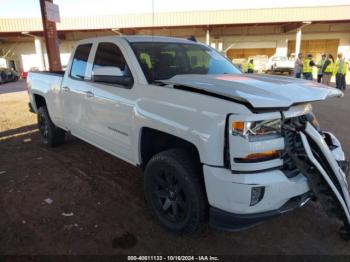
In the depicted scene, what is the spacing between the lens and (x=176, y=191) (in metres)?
2.96

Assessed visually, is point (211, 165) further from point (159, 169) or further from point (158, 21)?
point (158, 21)

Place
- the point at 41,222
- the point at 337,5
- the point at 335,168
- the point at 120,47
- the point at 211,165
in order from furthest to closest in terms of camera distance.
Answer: the point at 337,5
the point at 120,47
the point at 41,222
the point at 335,168
the point at 211,165

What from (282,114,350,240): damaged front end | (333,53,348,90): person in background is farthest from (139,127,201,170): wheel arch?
(333,53,348,90): person in background

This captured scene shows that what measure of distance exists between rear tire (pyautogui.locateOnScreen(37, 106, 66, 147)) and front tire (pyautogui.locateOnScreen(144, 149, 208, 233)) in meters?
3.12

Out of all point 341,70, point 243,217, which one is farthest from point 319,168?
point 341,70

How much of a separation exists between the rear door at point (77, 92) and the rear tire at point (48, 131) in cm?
96

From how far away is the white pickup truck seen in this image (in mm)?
2410

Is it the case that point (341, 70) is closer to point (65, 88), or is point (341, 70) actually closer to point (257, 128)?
point (65, 88)

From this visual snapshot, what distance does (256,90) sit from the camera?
2582 mm

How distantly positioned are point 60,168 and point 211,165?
10.2 ft

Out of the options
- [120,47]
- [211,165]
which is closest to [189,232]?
[211,165]

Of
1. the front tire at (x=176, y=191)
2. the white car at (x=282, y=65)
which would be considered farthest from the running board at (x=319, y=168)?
the white car at (x=282, y=65)

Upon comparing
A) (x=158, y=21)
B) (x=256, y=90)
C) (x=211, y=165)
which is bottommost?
(x=211, y=165)

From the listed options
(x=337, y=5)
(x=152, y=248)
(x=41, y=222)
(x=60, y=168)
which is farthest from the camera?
(x=337, y=5)
